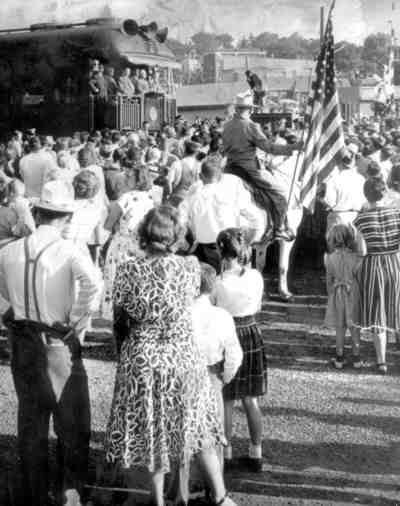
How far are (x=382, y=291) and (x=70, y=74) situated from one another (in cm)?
1452

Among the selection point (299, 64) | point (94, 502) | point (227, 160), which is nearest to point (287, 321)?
point (227, 160)

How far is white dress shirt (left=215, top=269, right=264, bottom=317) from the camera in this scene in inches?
187

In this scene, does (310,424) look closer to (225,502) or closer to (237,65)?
(225,502)

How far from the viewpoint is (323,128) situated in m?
7.23

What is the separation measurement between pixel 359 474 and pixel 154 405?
5.31 feet

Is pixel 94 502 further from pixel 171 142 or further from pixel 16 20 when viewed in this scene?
pixel 16 20

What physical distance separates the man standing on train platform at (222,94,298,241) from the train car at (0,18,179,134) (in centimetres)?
979

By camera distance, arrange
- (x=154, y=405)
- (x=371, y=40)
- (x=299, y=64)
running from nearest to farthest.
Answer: (x=154, y=405), (x=371, y=40), (x=299, y=64)

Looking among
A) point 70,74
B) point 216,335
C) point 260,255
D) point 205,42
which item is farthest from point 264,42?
point 216,335

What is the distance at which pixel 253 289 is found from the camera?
4.80m

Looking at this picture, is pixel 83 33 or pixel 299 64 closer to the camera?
pixel 83 33

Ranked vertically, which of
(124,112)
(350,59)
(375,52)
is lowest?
(124,112)

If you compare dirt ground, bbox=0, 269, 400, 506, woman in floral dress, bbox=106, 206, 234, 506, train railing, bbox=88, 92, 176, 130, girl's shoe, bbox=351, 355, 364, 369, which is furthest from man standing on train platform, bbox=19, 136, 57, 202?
train railing, bbox=88, 92, 176, 130

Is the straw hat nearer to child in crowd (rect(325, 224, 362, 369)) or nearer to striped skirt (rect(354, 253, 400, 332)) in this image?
child in crowd (rect(325, 224, 362, 369))
